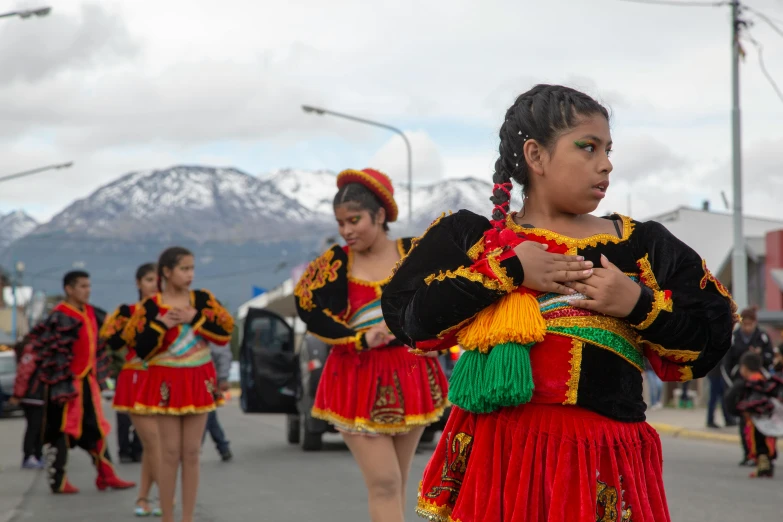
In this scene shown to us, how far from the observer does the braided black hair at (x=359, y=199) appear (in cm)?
602

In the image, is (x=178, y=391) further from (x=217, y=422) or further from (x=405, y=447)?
(x=217, y=422)

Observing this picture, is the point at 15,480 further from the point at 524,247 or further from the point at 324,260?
the point at 524,247

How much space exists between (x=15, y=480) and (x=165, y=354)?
5.30 m

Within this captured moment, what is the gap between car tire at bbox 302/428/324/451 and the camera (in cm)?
1394

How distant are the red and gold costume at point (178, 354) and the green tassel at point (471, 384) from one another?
4.39 meters

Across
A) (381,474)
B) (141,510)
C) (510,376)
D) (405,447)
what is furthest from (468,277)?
(141,510)

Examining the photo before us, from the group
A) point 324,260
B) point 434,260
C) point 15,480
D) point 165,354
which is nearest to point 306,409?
point 15,480

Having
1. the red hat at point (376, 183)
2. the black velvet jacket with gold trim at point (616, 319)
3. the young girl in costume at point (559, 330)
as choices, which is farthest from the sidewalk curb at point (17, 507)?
the black velvet jacket with gold trim at point (616, 319)

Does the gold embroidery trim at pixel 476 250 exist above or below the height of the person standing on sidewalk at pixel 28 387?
above

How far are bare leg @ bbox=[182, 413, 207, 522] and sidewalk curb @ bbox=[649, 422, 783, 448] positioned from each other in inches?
338

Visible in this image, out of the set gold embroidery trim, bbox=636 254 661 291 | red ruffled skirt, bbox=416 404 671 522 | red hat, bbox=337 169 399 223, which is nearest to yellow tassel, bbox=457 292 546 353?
red ruffled skirt, bbox=416 404 671 522

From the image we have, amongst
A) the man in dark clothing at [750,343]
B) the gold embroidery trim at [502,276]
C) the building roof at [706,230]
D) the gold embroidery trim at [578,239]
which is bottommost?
the man in dark clothing at [750,343]

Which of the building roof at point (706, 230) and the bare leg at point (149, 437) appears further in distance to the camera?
the building roof at point (706, 230)

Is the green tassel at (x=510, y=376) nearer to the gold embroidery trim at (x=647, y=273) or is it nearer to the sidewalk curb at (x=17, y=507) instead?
the gold embroidery trim at (x=647, y=273)
